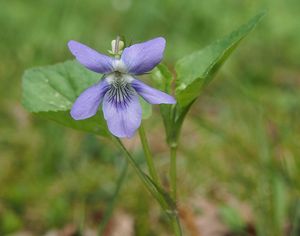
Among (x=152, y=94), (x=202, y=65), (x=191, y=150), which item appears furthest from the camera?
(x=191, y=150)

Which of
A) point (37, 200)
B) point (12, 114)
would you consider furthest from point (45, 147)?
point (12, 114)

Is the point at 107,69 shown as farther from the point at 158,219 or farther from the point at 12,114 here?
the point at 12,114

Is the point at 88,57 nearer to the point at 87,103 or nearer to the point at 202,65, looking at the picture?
the point at 87,103

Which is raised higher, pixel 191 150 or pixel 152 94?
pixel 152 94

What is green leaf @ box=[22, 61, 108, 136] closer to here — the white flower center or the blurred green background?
the white flower center

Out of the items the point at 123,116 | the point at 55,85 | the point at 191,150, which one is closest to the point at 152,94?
the point at 123,116

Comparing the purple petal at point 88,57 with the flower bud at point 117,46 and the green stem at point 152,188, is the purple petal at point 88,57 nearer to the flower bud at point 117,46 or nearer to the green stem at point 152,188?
the flower bud at point 117,46

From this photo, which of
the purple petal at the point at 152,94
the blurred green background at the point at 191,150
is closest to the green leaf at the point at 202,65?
the purple petal at the point at 152,94
